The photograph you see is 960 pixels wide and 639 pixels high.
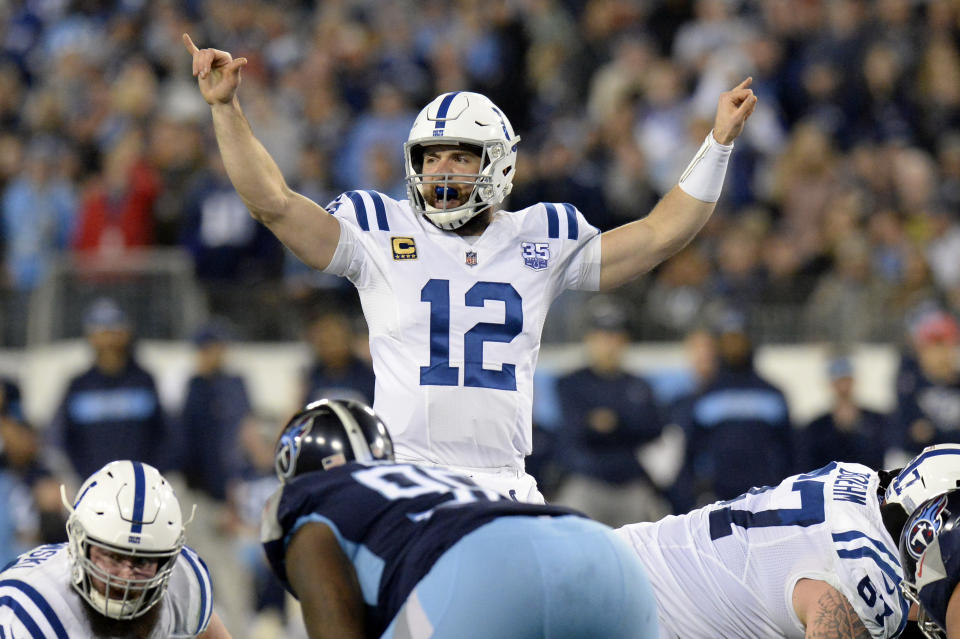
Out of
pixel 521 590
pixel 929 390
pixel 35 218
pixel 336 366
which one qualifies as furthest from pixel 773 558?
pixel 35 218

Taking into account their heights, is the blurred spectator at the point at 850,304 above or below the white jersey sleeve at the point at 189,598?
above

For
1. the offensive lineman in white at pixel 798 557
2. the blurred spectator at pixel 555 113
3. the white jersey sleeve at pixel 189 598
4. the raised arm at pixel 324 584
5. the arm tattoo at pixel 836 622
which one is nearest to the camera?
the raised arm at pixel 324 584

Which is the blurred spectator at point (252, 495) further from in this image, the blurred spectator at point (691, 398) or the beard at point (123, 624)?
the beard at point (123, 624)

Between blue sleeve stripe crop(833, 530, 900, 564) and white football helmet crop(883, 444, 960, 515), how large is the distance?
14cm

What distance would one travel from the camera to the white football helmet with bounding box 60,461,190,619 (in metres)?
5.08

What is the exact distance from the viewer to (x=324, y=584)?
4145mm

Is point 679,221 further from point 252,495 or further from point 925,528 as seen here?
point 252,495

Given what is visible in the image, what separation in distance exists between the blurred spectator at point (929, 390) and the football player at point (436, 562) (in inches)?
228

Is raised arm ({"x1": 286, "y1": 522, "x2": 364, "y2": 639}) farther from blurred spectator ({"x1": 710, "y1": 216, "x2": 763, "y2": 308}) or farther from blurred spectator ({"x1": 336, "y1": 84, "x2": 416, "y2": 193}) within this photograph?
blurred spectator ({"x1": 336, "y1": 84, "x2": 416, "y2": 193})

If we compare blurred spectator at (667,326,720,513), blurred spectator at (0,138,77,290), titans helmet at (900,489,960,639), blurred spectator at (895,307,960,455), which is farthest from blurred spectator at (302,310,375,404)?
titans helmet at (900,489,960,639)

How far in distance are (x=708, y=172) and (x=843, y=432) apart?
15.1ft

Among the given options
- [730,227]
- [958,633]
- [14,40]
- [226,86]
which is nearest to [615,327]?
[730,227]

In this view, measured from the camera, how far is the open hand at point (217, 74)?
5.40 metres

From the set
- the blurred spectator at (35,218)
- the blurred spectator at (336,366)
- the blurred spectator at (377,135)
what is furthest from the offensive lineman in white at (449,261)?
the blurred spectator at (35,218)
